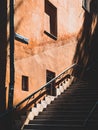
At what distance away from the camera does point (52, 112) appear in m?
14.4

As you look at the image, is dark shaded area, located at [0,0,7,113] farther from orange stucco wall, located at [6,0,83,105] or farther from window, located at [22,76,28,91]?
window, located at [22,76,28,91]

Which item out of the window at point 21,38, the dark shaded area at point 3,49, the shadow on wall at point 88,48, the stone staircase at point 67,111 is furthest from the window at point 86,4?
the dark shaded area at point 3,49

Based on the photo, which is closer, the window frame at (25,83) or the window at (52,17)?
the window frame at (25,83)

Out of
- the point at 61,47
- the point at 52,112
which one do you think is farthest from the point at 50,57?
the point at 52,112

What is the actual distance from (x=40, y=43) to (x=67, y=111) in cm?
296

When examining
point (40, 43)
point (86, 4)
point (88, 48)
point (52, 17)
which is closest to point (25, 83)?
point (40, 43)

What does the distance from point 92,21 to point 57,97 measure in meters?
6.78

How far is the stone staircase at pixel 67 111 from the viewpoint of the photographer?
1275 centimetres

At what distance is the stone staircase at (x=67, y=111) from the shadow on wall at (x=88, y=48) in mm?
2687

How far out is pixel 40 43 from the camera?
51.3 feet

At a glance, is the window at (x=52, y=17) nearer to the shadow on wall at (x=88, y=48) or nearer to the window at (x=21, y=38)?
the shadow on wall at (x=88, y=48)

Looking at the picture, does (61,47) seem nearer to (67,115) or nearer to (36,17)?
(36,17)

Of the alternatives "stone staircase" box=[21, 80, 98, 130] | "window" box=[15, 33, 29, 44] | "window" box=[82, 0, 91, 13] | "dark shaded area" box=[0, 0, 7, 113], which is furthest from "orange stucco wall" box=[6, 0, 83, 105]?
"window" box=[82, 0, 91, 13]

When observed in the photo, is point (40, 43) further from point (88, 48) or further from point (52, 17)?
point (88, 48)
